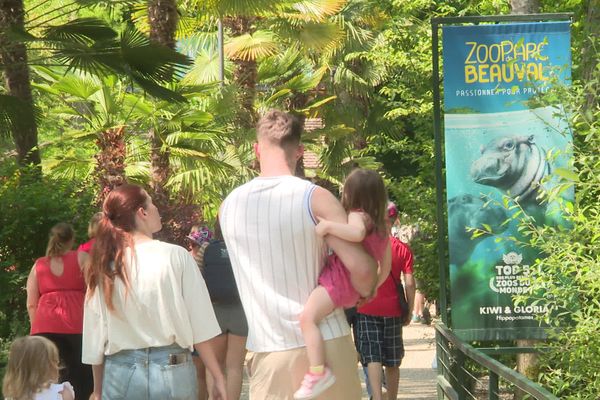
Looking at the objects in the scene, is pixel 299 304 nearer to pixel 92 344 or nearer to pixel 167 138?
pixel 92 344

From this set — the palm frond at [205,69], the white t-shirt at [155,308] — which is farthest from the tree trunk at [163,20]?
the white t-shirt at [155,308]

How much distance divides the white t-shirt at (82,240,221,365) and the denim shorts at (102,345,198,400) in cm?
4

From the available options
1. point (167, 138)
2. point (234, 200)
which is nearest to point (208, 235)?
point (234, 200)

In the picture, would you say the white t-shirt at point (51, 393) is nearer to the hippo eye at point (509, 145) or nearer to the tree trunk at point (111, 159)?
the hippo eye at point (509, 145)

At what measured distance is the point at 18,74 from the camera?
1415 cm

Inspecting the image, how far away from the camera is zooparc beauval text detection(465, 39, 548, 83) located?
8938 mm

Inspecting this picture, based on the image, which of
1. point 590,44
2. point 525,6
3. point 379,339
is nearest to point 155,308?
point 379,339

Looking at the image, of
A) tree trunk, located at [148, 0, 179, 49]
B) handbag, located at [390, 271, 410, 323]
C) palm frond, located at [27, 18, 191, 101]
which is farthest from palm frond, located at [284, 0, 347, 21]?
handbag, located at [390, 271, 410, 323]

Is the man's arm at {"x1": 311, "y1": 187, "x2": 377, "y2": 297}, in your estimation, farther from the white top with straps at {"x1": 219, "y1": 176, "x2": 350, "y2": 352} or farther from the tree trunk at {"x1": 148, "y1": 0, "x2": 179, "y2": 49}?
the tree trunk at {"x1": 148, "y1": 0, "x2": 179, "y2": 49}

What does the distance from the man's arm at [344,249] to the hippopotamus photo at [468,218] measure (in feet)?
14.5

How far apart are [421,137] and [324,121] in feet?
58.4

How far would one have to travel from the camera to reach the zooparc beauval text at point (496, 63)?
29.3ft

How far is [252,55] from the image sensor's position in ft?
81.1

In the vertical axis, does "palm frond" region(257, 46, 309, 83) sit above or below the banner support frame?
above
